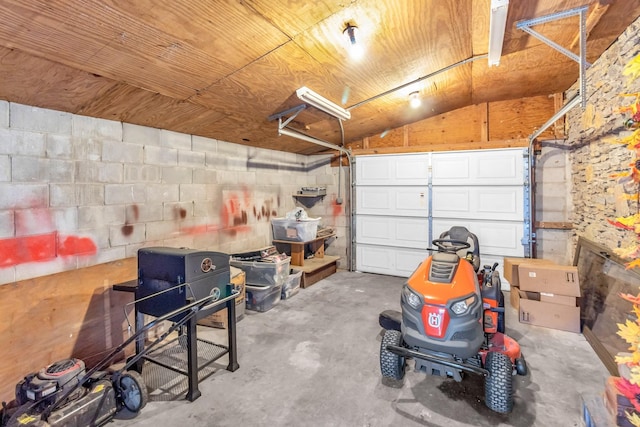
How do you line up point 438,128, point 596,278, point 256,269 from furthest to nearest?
point 438,128 < point 256,269 < point 596,278

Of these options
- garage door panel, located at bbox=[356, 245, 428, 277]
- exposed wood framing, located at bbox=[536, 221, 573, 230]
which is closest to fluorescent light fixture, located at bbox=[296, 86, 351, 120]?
garage door panel, located at bbox=[356, 245, 428, 277]

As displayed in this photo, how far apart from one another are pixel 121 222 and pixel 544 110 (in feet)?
17.9

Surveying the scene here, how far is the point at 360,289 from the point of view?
180 inches

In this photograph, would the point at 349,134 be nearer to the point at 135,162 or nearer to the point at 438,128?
the point at 438,128

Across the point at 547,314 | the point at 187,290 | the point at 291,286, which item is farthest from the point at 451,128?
the point at 187,290

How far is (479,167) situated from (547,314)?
2.26 meters

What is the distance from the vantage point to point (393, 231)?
5258mm

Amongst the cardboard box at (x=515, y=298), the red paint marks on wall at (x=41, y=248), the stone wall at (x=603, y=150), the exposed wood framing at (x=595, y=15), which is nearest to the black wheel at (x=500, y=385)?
the stone wall at (x=603, y=150)

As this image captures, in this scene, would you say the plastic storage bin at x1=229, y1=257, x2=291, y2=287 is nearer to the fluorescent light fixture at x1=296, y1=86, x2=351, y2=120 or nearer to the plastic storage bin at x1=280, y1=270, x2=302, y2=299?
the plastic storage bin at x1=280, y1=270, x2=302, y2=299

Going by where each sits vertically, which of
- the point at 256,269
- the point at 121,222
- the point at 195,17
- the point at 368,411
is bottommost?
the point at 368,411

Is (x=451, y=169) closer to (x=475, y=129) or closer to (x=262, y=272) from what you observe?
(x=475, y=129)

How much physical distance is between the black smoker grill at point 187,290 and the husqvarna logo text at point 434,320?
1445mm

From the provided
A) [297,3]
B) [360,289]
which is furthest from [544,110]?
[297,3]

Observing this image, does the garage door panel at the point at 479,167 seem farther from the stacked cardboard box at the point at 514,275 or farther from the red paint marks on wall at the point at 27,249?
the red paint marks on wall at the point at 27,249
